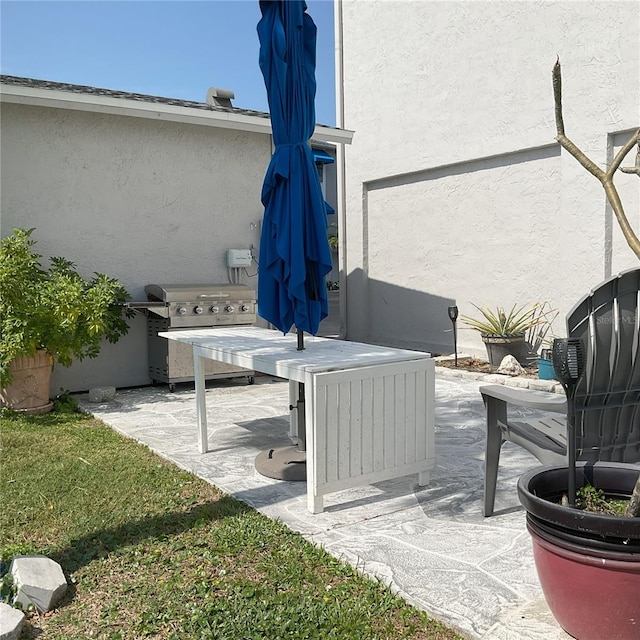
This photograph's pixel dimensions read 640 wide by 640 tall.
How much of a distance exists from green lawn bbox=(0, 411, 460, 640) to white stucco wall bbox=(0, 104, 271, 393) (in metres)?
3.41

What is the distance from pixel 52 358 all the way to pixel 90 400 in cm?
81

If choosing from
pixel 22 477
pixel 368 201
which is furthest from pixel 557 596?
pixel 368 201

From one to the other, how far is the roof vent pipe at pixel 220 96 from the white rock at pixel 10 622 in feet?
26.5

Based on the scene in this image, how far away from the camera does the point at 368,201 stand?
11.4 meters

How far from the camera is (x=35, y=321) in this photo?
6039 millimetres

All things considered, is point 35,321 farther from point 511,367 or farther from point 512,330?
point 512,330

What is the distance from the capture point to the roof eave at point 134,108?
666 cm

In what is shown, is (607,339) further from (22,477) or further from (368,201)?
(368,201)

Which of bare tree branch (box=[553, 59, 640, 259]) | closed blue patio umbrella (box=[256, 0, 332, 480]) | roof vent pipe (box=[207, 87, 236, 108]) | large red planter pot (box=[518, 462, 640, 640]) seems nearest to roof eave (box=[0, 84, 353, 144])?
roof vent pipe (box=[207, 87, 236, 108])

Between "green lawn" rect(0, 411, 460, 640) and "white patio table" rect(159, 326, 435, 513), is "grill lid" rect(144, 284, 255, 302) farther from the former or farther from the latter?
"white patio table" rect(159, 326, 435, 513)

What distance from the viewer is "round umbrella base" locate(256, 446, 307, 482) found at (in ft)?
14.1

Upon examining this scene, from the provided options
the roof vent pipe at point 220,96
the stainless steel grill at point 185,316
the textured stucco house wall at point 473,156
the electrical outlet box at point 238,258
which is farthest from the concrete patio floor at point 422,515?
the roof vent pipe at point 220,96

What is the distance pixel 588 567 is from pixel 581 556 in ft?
0.13

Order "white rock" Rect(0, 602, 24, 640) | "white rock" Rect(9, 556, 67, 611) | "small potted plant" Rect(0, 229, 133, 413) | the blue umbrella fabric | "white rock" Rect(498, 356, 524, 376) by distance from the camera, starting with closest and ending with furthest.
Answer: "white rock" Rect(0, 602, 24, 640) < "white rock" Rect(9, 556, 67, 611) < the blue umbrella fabric < "small potted plant" Rect(0, 229, 133, 413) < "white rock" Rect(498, 356, 524, 376)
